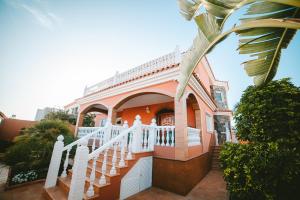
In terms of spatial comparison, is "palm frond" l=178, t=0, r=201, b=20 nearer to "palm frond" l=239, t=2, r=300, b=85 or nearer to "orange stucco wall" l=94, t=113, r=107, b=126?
"palm frond" l=239, t=2, r=300, b=85

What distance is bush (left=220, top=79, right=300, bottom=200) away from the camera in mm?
2338

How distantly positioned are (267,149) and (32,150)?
8.16 meters

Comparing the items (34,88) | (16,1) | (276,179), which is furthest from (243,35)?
(34,88)

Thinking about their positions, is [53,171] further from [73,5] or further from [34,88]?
[73,5]

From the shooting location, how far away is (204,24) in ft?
4.83

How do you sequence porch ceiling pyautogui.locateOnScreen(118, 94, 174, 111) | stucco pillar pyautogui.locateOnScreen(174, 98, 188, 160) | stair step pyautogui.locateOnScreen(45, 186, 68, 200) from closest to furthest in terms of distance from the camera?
stair step pyautogui.locateOnScreen(45, 186, 68, 200) < stucco pillar pyautogui.locateOnScreen(174, 98, 188, 160) < porch ceiling pyautogui.locateOnScreen(118, 94, 174, 111)

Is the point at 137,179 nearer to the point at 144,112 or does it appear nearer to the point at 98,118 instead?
the point at 144,112

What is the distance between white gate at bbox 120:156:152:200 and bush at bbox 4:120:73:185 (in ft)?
13.7

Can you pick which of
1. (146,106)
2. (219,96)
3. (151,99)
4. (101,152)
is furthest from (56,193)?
(219,96)

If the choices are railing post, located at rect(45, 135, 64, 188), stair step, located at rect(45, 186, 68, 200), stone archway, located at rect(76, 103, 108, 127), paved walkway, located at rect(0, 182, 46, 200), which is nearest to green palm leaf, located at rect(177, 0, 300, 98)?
stair step, located at rect(45, 186, 68, 200)

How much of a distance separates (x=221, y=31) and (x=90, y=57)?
23.6ft

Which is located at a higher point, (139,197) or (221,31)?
(221,31)

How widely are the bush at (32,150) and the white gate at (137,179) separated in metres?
4.19

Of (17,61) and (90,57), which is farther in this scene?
(90,57)
